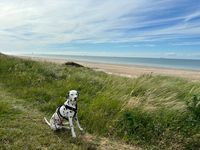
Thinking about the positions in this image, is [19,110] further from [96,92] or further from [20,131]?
[96,92]

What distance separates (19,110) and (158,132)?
12.2 ft

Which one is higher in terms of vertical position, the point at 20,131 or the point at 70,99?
the point at 70,99

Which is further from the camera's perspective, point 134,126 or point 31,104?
point 31,104

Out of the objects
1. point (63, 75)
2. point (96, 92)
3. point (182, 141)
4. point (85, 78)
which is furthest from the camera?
point (63, 75)

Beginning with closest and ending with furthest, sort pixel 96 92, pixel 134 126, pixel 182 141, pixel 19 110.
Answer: pixel 182 141 < pixel 134 126 < pixel 19 110 < pixel 96 92

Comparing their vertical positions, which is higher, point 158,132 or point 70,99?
point 70,99

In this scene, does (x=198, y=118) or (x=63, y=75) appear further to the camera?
(x=63, y=75)

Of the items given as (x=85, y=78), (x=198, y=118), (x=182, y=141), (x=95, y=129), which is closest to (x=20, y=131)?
(x=95, y=129)

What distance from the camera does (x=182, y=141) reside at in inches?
235

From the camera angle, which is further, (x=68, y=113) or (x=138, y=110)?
(x=138, y=110)

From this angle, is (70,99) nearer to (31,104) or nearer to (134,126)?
(134,126)

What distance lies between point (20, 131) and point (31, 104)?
271 cm

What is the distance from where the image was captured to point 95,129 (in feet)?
22.9

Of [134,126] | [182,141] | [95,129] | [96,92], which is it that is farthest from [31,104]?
[182,141]
